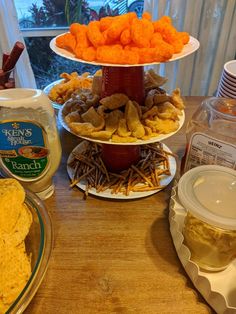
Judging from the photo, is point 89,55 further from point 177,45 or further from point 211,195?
Result: point 211,195

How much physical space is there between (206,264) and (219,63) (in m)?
1.29

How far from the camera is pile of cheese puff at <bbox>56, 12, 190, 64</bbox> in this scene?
17.5 inches

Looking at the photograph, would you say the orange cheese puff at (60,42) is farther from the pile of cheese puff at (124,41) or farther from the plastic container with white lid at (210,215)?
the plastic container with white lid at (210,215)

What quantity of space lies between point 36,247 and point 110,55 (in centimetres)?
32

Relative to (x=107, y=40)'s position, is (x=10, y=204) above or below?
below

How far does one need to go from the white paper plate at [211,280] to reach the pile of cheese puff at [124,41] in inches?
11.0

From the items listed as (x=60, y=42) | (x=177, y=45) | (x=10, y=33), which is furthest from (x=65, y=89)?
(x=10, y=33)

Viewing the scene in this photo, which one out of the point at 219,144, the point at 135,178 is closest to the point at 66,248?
the point at 135,178

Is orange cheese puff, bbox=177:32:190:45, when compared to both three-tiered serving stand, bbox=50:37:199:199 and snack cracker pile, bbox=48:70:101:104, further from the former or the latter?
snack cracker pile, bbox=48:70:101:104

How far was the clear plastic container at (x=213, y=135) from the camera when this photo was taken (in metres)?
0.49

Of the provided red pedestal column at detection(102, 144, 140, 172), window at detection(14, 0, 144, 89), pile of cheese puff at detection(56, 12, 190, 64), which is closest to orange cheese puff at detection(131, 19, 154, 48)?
pile of cheese puff at detection(56, 12, 190, 64)

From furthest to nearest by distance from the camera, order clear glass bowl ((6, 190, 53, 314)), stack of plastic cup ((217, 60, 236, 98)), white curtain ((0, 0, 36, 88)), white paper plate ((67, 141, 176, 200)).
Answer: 1. white curtain ((0, 0, 36, 88))
2. stack of plastic cup ((217, 60, 236, 98))
3. white paper plate ((67, 141, 176, 200))
4. clear glass bowl ((6, 190, 53, 314))

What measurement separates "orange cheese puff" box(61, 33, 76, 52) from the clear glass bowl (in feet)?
0.86

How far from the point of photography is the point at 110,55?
1.45 ft
